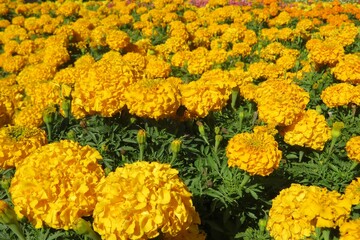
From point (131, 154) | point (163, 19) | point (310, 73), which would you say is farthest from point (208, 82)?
point (163, 19)

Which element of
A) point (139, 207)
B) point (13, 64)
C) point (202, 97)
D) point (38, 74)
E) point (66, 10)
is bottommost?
point (13, 64)

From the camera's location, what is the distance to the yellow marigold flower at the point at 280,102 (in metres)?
3.02

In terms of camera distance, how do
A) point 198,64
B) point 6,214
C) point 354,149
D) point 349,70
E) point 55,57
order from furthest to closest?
point 55,57
point 198,64
point 349,70
point 354,149
point 6,214

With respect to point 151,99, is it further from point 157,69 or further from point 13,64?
point 13,64

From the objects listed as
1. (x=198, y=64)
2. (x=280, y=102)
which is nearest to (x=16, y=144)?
(x=280, y=102)

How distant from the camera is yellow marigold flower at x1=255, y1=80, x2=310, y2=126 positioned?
9.91ft

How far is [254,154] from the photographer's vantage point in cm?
245

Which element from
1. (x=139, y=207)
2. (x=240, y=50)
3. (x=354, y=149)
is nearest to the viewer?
(x=139, y=207)

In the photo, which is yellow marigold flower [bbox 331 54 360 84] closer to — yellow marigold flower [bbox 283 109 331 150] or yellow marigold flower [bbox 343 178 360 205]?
yellow marigold flower [bbox 283 109 331 150]

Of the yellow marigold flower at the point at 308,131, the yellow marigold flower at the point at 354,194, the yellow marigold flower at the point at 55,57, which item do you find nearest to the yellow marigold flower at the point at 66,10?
the yellow marigold flower at the point at 55,57

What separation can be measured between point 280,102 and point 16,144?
83.0 inches

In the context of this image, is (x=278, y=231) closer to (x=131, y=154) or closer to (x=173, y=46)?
(x=131, y=154)

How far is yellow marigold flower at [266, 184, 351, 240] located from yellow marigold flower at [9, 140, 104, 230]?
1.13 m

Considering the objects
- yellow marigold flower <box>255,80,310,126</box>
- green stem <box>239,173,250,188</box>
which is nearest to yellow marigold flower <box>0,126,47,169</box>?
green stem <box>239,173,250,188</box>
